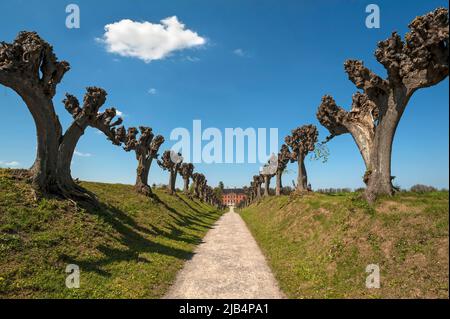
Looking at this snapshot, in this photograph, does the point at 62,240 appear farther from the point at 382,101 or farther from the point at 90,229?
the point at 382,101

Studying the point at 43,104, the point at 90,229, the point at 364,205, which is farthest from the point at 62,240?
the point at 364,205

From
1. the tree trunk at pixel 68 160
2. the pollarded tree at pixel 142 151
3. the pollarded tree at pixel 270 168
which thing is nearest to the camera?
the tree trunk at pixel 68 160

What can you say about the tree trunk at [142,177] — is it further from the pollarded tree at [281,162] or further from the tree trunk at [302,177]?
the pollarded tree at [281,162]

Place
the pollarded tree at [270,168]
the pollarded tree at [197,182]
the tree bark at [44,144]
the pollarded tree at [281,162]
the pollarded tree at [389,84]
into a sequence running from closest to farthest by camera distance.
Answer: the pollarded tree at [389,84] → the tree bark at [44,144] → the pollarded tree at [281,162] → the pollarded tree at [270,168] → the pollarded tree at [197,182]

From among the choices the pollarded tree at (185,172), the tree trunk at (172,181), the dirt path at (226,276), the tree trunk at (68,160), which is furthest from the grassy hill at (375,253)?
the pollarded tree at (185,172)

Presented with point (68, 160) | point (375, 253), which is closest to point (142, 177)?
point (68, 160)

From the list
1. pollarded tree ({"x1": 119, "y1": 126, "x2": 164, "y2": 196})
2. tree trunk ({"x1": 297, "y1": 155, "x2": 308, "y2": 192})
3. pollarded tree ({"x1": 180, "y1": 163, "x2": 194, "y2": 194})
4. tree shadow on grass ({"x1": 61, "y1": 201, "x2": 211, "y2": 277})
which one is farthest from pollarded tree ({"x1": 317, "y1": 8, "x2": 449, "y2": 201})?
pollarded tree ({"x1": 180, "y1": 163, "x2": 194, "y2": 194})

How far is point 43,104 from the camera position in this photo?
67.0 feet

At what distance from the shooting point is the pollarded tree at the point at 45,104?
61.2 feet

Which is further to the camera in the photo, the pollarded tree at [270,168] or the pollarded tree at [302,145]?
the pollarded tree at [270,168]

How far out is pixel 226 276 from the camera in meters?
14.7

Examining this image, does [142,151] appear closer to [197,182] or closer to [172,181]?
[172,181]

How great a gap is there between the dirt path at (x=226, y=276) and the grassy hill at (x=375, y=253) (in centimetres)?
81

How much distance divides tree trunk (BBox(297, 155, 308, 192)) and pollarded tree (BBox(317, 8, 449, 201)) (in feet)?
58.5
